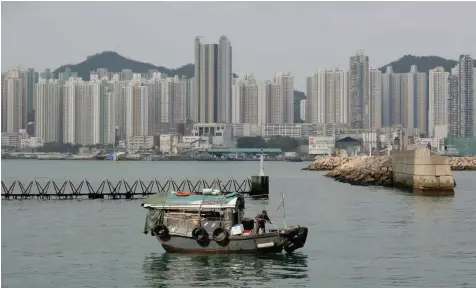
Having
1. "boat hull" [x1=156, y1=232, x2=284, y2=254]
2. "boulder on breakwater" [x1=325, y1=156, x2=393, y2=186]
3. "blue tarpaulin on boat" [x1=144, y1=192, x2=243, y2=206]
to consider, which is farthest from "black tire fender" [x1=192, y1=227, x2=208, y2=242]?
"boulder on breakwater" [x1=325, y1=156, x2=393, y2=186]

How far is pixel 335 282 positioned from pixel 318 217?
17.7m

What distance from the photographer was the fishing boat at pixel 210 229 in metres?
25.0

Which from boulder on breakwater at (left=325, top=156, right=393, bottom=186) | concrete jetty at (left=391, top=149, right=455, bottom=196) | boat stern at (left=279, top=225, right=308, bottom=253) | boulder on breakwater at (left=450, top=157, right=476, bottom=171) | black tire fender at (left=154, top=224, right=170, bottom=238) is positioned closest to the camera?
boat stern at (left=279, top=225, right=308, bottom=253)

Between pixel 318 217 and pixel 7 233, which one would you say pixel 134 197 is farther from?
pixel 7 233

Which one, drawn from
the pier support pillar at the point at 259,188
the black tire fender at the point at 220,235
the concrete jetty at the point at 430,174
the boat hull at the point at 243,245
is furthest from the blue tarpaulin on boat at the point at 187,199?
the concrete jetty at the point at 430,174

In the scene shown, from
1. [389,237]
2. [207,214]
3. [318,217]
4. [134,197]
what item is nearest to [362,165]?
[134,197]

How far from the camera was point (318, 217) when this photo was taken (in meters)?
39.8

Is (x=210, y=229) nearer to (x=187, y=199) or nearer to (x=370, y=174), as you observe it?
(x=187, y=199)

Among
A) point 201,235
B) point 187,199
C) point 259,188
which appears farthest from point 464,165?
point 201,235

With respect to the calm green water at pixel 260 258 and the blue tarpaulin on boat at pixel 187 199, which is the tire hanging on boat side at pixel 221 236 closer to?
the calm green water at pixel 260 258

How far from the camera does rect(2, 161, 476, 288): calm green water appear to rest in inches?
883

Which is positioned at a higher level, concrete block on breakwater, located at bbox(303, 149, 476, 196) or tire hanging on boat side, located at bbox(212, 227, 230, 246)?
concrete block on breakwater, located at bbox(303, 149, 476, 196)

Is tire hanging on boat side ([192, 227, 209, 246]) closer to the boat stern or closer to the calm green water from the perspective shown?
the calm green water

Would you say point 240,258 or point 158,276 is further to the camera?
point 240,258
